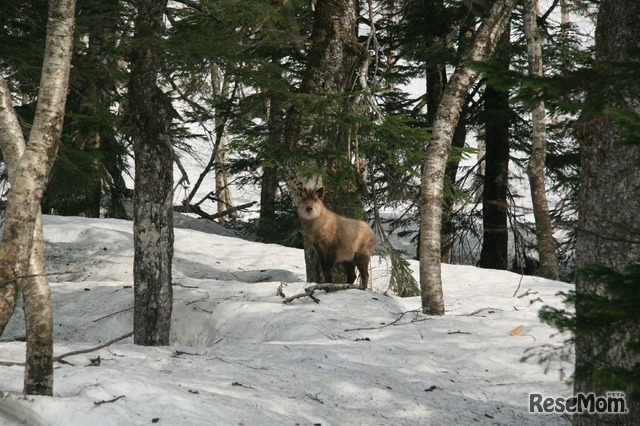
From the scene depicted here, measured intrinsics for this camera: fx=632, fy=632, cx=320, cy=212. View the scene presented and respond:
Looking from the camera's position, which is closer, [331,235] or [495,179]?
[331,235]

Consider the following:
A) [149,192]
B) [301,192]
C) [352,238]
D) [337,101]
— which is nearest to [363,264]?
[352,238]

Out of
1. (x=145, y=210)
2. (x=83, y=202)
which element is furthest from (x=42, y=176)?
(x=83, y=202)

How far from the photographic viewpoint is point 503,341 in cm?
748

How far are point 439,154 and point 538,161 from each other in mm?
4633

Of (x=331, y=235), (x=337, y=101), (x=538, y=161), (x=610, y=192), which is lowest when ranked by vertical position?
(x=331, y=235)

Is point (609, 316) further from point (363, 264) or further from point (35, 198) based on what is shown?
point (363, 264)

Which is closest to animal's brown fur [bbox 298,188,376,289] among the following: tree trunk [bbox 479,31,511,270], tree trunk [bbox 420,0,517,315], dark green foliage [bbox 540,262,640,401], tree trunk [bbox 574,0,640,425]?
tree trunk [bbox 420,0,517,315]

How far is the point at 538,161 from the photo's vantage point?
1265 centimetres

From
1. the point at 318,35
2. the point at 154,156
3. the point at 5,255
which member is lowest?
the point at 5,255

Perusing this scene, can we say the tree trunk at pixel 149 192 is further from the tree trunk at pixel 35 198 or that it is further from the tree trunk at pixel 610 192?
the tree trunk at pixel 610 192

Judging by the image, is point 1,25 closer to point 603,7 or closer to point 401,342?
point 401,342

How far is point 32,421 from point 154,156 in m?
4.08

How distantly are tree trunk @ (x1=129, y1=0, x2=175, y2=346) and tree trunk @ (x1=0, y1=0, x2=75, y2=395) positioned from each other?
294cm

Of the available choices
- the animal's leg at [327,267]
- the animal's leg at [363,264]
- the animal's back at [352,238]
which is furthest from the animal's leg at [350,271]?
the animal's leg at [327,267]
